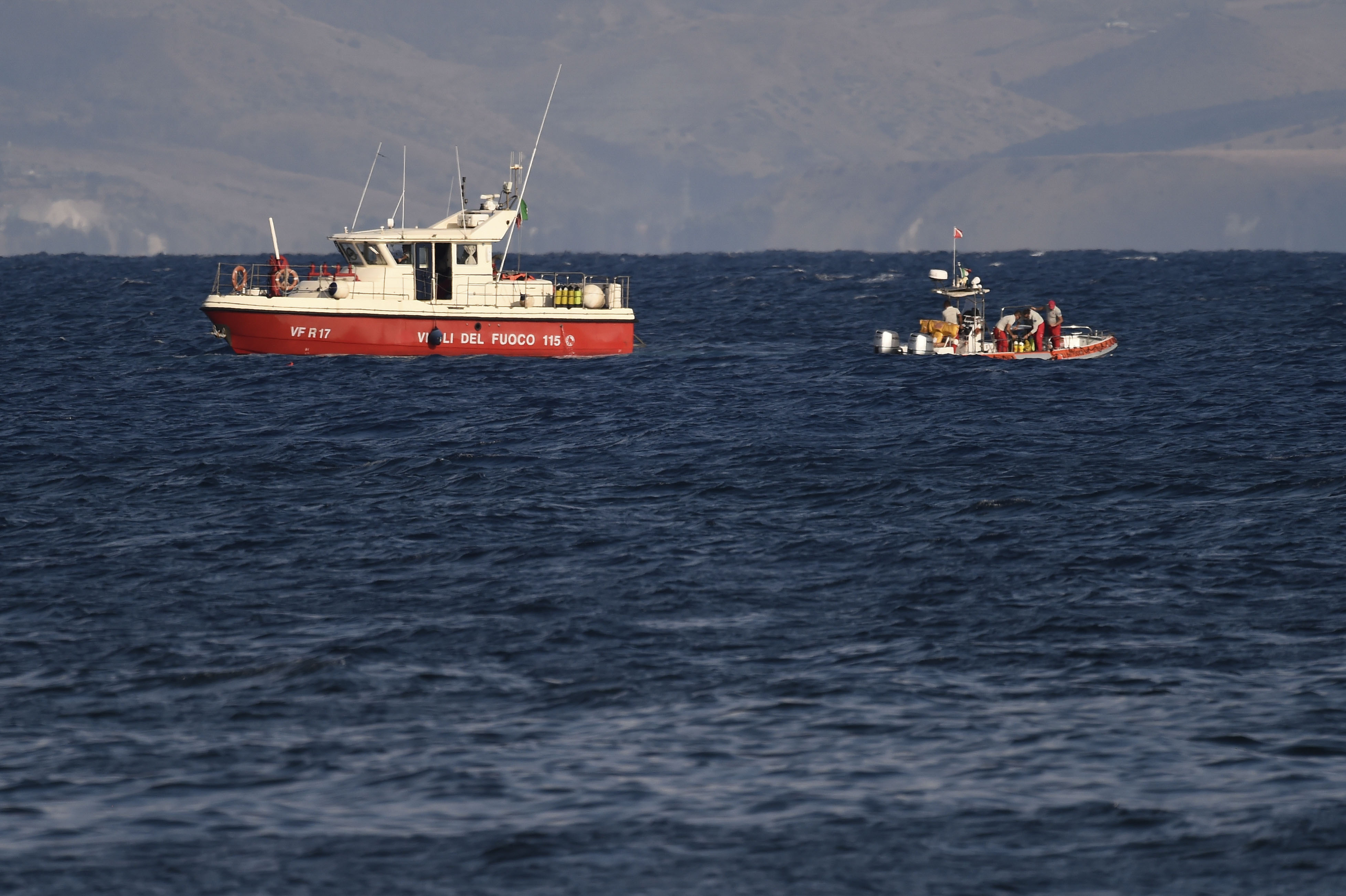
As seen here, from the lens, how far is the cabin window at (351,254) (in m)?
47.7

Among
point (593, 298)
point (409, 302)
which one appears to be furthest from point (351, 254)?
point (593, 298)

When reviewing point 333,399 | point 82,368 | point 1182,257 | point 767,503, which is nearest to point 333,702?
point 767,503

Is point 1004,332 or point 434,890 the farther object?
point 1004,332

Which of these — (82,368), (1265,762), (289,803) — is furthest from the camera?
(82,368)

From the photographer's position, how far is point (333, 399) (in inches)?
1646

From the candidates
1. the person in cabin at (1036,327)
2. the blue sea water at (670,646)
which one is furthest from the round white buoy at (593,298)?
the person in cabin at (1036,327)

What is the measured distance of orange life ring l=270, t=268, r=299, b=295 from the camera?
47594 millimetres

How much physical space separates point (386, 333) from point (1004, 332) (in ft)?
64.9

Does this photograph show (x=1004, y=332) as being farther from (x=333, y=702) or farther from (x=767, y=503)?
(x=333, y=702)

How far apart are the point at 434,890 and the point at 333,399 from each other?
96.2ft

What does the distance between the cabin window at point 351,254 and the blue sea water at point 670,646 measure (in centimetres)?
654

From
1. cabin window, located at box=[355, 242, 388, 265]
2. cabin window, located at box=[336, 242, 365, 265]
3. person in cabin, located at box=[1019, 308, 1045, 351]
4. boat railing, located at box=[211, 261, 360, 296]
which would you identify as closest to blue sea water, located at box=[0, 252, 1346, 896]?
boat railing, located at box=[211, 261, 360, 296]

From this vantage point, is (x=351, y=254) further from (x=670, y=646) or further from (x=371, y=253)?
(x=670, y=646)

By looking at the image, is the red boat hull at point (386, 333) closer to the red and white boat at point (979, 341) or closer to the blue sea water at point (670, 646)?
the blue sea water at point (670, 646)
